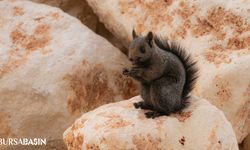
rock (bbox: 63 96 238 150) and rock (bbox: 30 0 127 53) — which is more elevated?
rock (bbox: 63 96 238 150)

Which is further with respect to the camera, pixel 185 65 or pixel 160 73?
pixel 185 65

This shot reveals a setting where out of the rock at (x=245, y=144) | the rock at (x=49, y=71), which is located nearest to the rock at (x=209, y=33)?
the rock at (x=245, y=144)

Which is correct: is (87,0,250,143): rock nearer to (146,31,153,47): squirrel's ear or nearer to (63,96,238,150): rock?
(63,96,238,150): rock

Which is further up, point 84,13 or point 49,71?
point 49,71

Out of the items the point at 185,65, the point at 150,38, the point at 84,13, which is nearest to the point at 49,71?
the point at 84,13

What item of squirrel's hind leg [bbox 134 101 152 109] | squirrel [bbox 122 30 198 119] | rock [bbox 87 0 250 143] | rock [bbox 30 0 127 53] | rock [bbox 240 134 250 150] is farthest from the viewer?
rock [bbox 30 0 127 53]

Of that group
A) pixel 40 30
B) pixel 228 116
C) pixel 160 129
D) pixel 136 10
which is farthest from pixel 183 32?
pixel 160 129

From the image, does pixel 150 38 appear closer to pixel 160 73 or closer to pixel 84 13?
pixel 160 73

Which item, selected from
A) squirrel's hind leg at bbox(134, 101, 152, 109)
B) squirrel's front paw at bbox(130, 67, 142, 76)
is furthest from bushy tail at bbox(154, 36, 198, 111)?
squirrel's front paw at bbox(130, 67, 142, 76)
